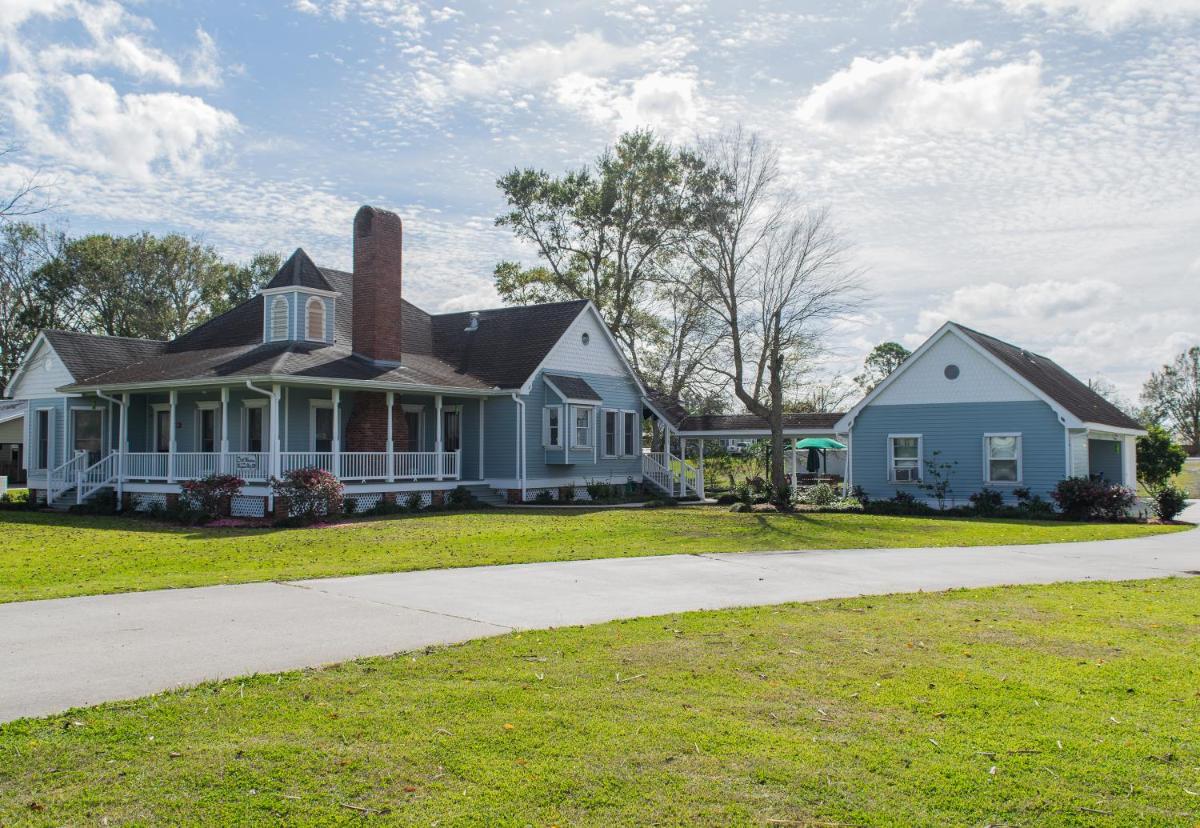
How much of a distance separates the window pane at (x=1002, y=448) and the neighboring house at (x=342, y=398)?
11438 millimetres

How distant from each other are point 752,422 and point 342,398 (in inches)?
539

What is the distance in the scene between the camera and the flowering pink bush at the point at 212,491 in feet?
72.3

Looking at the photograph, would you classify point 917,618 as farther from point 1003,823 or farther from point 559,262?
point 559,262

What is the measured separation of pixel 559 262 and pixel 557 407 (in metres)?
18.0

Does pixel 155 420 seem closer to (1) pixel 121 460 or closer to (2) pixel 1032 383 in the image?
(1) pixel 121 460

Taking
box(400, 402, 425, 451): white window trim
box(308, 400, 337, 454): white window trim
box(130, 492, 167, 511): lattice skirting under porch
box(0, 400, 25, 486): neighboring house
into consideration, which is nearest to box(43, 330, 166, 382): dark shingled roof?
box(130, 492, 167, 511): lattice skirting under porch

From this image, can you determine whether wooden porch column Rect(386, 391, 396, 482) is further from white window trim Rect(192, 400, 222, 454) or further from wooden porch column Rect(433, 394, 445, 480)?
white window trim Rect(192, 400, 222, 454)

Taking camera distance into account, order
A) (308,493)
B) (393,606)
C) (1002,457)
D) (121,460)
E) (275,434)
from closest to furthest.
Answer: (393,606) < (308,493) < (275,434) < (121,460) < (1002,457)

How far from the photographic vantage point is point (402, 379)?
25.6m

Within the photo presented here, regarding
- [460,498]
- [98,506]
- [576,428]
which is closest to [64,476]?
[98,506]

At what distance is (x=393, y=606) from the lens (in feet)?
32.6

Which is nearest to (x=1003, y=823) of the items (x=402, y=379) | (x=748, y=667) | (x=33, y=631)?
(x=748, y=667)

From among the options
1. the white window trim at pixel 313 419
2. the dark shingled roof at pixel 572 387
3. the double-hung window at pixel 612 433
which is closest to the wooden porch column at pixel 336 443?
the white window trim at pixel 313 419

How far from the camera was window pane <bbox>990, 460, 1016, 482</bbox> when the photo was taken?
27.6m
